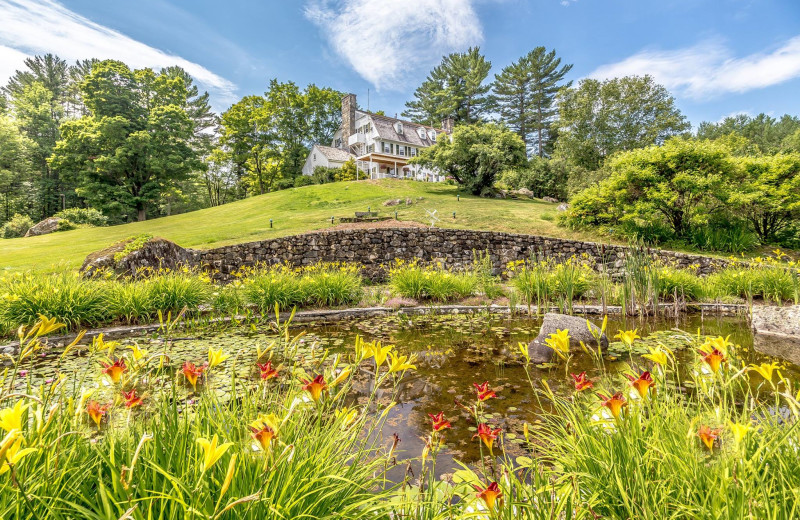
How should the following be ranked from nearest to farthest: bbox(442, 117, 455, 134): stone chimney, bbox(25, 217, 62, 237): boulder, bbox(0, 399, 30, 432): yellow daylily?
bbox(0, 399, 30, 432): yellow daylily < bbox(25, 217, 62, 237): boulder < bbox(442, 117, 455, 134): stone chimney

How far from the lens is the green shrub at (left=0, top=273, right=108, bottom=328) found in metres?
5.39

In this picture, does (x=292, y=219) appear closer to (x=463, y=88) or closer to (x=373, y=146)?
(x=373, y=146)

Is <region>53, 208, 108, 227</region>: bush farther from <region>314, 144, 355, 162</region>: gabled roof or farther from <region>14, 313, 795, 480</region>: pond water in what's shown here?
<region>14, 313, 795, 480</region>: pond water

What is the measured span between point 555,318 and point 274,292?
16.8 feet

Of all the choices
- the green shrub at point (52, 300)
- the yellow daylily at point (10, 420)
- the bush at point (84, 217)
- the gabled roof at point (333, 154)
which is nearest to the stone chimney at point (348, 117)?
the gabled roof at point (333, 154)

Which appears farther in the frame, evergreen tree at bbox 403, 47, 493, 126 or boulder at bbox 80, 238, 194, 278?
evergreen tree at bbox 403, 47, 493, 126

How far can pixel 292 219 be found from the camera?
740 inches

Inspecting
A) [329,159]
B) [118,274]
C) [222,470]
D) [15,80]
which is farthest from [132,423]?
[15,80]

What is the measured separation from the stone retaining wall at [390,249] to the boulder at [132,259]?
257 centimetres

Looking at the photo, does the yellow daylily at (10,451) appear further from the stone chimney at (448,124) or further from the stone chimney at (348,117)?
the stone chimney at (448,124)

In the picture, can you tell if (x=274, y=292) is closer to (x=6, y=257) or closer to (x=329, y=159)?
(x=6, y=257)

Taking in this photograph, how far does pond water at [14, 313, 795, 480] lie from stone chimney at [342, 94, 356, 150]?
34.9 m

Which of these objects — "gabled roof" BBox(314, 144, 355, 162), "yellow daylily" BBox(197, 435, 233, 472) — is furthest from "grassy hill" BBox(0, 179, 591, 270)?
"yellow daylily" BBox(197, 435, 233, 472)

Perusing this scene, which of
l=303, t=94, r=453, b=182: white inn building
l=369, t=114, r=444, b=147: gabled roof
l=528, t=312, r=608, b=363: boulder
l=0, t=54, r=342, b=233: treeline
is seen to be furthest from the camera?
l=369, t=114, r=444, b=147: gabled roof
